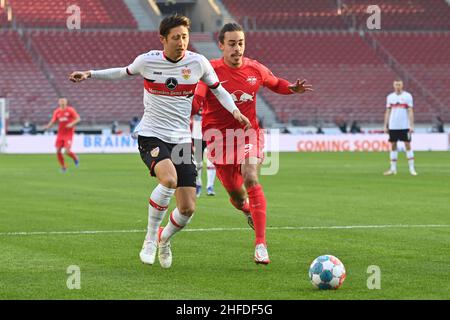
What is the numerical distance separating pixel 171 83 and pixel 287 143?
35223 millimetres

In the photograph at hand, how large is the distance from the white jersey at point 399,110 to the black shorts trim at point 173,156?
1768 cm

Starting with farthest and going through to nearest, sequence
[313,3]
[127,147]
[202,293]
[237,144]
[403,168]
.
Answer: [313,3] < [127,147] < [403,168] < [237,144] < [202,293]

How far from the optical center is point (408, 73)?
54219mm

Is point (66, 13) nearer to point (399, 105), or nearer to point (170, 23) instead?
point (399, 105)

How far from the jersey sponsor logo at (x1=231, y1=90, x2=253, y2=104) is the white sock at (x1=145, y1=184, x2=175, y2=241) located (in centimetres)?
150

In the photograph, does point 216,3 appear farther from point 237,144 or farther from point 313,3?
point 237,144

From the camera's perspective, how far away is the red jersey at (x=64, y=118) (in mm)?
30667

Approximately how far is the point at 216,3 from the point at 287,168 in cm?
2827

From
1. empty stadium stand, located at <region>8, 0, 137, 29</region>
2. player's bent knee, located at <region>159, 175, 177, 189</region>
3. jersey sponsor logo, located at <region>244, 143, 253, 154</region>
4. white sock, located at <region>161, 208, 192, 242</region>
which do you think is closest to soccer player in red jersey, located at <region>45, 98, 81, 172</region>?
jersey sponsor logo, located at <region>244, 143, 253, 154</region>

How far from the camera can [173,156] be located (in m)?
10.1

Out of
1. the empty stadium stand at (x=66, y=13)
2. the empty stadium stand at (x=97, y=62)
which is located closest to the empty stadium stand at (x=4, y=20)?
the empty stadium stand at (x=66, y=13)

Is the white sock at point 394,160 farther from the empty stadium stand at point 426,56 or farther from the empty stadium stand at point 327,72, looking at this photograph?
the empty stadium stand at point 426,56

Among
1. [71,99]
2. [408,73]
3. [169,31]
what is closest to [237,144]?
[169,31]

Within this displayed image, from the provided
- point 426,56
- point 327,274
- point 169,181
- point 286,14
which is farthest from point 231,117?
point 286,14
